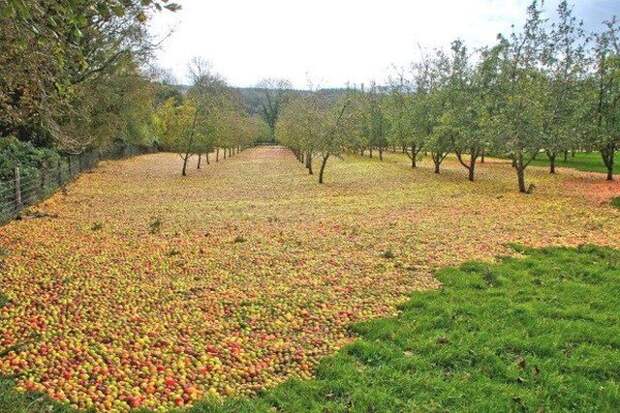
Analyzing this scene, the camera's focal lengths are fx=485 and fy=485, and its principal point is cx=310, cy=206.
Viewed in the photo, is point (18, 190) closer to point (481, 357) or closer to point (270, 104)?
point (481, 357)

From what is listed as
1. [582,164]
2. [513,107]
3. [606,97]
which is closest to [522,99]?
[513,107]

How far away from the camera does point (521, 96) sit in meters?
20.5

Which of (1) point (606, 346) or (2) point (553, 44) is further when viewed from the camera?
(2) point (553, 44)

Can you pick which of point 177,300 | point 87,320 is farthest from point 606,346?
point 87,320

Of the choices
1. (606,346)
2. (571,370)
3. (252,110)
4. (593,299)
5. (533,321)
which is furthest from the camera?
(252,110)

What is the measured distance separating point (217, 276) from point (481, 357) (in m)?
4.90

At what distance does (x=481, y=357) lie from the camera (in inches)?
223

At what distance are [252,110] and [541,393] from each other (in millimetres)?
119678

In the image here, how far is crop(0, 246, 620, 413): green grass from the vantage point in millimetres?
4738

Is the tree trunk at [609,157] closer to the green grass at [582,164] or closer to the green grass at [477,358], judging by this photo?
the green grass at [582,164]

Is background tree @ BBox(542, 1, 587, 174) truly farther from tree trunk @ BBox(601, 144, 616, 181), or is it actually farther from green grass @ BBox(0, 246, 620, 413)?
green grass @ BBox(0, 246, 620, 413)

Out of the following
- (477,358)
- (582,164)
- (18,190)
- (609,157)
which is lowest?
(477,358)

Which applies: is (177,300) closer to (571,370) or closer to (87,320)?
(87,320)

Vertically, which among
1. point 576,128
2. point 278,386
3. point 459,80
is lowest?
point 278,386
